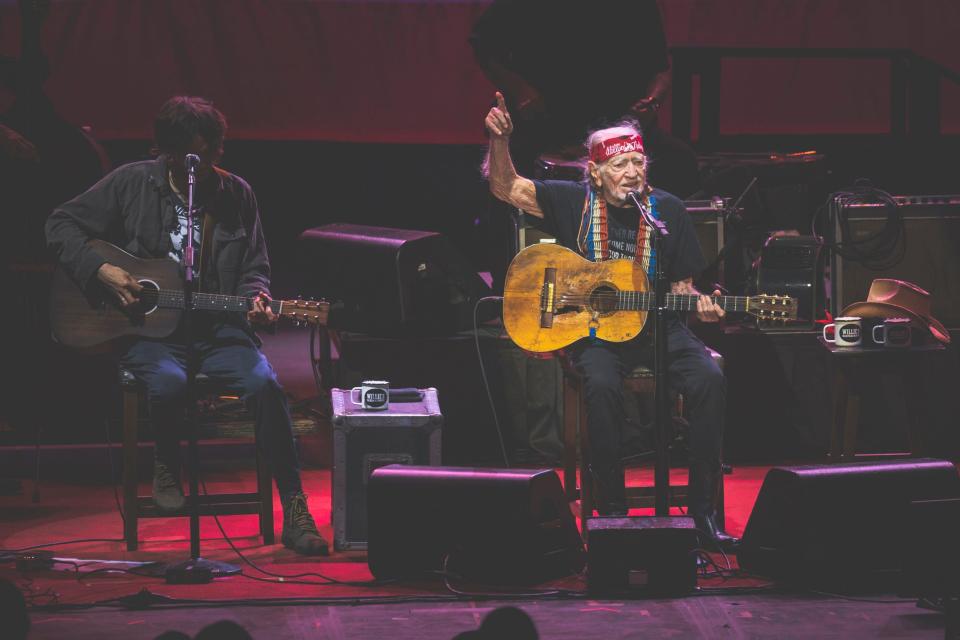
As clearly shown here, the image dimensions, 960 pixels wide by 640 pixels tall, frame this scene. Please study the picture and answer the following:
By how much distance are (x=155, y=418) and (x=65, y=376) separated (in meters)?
1.45

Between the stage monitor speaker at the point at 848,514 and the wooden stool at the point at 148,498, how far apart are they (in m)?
1.83

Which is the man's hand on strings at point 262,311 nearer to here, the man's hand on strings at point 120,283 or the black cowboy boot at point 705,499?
the man's hand on strings at point 120,283

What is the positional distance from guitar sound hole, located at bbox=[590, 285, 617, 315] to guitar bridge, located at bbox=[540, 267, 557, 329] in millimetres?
144

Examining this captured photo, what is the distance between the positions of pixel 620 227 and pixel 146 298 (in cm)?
181

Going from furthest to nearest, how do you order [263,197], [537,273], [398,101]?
[263,197]
[398,101]
[537,273]

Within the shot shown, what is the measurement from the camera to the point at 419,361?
589 cm

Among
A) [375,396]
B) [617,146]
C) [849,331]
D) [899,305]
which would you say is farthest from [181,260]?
[899,305]

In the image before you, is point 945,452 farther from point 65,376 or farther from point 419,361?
point 65,376

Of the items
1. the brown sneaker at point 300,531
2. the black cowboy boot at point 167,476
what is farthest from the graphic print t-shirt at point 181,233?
the brown sneaker at point 300,531

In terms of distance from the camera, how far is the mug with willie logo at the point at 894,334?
5.15 metres

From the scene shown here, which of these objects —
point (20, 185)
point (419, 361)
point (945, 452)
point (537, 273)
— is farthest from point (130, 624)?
point (945, 452)

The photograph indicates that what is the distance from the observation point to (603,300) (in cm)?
490

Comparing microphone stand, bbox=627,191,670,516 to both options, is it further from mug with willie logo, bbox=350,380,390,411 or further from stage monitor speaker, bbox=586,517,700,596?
mug with willie logo, bbox=350,380,390,411

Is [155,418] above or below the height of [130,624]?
above
